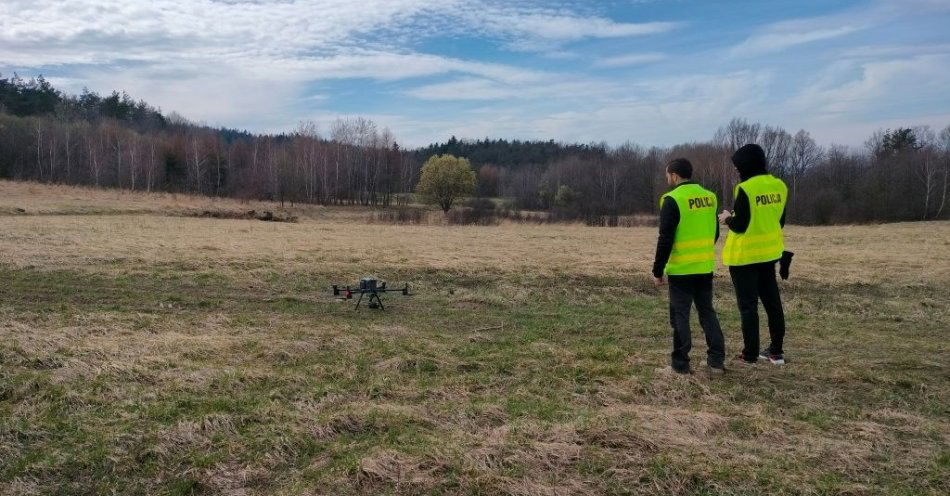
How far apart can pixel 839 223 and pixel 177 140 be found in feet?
248

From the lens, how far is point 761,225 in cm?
682

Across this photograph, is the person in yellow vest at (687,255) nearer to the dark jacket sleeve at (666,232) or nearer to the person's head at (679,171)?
the dark jacket sleeve at (666,232)

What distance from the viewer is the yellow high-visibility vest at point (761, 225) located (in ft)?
22.4

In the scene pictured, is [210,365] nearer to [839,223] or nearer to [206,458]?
[206,458]

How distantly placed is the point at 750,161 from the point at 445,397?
13.7 ft

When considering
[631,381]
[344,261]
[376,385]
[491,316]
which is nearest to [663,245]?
[631,381]

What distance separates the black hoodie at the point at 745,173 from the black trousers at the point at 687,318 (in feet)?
2.34

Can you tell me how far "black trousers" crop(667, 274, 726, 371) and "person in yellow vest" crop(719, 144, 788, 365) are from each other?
18.2 inches

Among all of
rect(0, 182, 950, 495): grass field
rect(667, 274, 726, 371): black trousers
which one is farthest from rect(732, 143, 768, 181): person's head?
rect(0, 182, 950, 495): grass field

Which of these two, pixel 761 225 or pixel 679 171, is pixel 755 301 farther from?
pixel 679 171

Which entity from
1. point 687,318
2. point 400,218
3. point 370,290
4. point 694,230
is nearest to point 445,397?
point 687,318

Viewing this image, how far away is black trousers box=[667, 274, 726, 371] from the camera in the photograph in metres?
6.46

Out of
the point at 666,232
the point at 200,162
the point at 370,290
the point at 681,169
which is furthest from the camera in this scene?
the point at 200,162

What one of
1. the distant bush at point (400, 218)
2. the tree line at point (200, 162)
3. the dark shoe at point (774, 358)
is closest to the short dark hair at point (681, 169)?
the dark shoe at point (774, 358)
